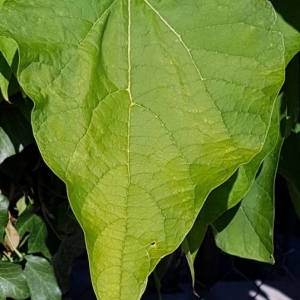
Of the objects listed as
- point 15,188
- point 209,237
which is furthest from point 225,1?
point 209,237

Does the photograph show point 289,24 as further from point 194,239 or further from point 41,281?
point 41,281

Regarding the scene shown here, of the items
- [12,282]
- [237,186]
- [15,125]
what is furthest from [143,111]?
[12,282]

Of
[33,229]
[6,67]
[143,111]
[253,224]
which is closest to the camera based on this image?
[143,111]

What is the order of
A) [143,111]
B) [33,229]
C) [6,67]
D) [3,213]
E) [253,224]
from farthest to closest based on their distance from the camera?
[33,229] → [3,213] → [253,224] → [6,67] → [143,111]

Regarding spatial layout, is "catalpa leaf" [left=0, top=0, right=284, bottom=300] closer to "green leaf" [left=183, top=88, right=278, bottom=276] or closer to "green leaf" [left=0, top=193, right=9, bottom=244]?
"green leaf" [left=183, top=88, right=278, bottom=276]

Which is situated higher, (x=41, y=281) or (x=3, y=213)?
(x=3, y=213)

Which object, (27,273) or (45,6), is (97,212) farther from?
(27,273)

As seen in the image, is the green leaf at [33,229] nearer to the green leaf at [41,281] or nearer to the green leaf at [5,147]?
the green leaf at [41,281]
